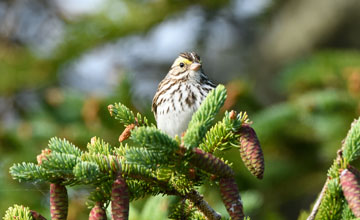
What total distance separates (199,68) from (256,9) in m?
3.66

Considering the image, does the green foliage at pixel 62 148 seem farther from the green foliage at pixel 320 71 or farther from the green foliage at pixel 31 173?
the green foliage at pixel 320 71

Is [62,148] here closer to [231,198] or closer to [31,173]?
[31,173]

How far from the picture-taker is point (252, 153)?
5.40ft

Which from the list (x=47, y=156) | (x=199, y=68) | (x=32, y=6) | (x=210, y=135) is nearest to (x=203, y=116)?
(x=210, y=135)

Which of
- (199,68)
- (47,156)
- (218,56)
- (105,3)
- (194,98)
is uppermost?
(218,56)

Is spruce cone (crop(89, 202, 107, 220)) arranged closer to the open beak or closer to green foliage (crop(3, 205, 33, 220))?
green foliage (crop(3, 205, 33, 220))

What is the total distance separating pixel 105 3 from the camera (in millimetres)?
5746

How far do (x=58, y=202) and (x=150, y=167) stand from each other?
292 millimetres

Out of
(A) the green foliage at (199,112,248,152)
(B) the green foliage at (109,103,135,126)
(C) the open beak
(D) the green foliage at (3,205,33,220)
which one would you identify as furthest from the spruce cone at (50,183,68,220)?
(C) the open beak

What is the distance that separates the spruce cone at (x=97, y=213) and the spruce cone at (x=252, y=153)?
46 cm

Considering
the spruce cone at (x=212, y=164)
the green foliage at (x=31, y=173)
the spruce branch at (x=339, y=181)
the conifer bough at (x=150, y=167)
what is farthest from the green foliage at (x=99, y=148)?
A: the spruce branch at (x=339, y=181)

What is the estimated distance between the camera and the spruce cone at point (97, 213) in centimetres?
154

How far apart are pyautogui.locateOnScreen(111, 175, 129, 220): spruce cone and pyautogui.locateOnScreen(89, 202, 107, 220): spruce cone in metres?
0.07

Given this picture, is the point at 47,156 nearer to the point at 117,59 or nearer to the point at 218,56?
the point at 117,59
